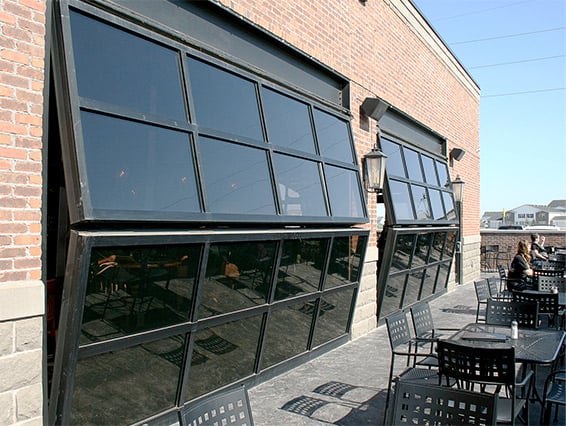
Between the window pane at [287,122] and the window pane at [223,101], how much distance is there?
257mm

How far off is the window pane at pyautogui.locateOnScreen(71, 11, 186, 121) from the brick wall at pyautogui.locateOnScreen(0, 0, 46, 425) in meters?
0.29

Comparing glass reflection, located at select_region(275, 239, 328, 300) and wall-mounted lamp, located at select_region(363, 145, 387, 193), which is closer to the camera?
glass reflection, located at select_region(275, 239, 328, 300)

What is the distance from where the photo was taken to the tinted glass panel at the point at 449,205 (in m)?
13.0

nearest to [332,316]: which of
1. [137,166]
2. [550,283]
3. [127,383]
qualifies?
[127,383]

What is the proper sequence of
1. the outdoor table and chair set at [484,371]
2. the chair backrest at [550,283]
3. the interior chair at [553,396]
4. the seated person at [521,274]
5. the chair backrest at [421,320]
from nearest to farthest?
the outdoor table and chair set at [484,371] < the interior chair at [553,396] < the chair backrest at [421,320] < the chair backrest at [550,283] < the seated person at [521,274]

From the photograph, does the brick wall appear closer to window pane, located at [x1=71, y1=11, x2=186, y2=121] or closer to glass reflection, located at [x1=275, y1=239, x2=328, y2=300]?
window pane, located at [x1=71, y1=11, x2=186, y2=121]

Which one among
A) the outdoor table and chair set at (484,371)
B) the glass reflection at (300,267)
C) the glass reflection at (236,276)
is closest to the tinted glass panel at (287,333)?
the glass reflection at (300,267)

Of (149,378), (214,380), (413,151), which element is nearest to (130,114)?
(149,378)

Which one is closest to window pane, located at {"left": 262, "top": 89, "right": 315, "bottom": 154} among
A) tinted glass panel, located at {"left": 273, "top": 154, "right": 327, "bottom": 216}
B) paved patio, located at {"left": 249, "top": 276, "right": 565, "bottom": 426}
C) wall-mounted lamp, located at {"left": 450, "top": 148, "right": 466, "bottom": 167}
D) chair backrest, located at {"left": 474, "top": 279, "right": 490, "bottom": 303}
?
tinted glass panel, located at {"left": 273, "top": 154, "right": 327, "bottom": 216}

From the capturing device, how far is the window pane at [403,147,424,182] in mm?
10891

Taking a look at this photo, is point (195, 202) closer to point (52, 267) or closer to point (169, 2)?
point (52, 267)

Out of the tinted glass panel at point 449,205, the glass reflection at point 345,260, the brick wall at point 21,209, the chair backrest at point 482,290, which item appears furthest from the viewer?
the tinted glass panel at point 449,205

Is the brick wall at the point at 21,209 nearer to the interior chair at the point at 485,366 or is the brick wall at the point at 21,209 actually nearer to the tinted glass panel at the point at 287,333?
the tinted glass panel at the point at 287,333

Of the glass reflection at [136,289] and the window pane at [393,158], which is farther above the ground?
the window pane at [393,158]
